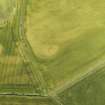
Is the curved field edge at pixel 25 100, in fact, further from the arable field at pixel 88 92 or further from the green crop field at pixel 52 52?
the arable field at pixel 88 92

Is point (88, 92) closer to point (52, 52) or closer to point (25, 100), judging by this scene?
point (52, 52)

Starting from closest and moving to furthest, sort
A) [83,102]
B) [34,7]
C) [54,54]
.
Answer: [83,102], [54,54], [34,7]

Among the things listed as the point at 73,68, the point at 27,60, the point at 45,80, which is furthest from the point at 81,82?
the point at 27,60

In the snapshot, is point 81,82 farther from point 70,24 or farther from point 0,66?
point 0,66

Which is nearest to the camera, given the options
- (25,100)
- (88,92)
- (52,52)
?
(88,92)

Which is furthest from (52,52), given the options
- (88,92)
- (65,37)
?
(88,92)

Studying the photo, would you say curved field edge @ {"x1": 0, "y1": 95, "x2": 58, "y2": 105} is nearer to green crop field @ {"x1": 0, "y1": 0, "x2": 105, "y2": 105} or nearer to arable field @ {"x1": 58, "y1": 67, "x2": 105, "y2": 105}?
green crop field @ {"x1": 0, "y1": 0, "x2": 105, "y2": 105}

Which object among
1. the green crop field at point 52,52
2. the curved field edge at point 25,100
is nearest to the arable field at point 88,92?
the green crop field at point 52,52

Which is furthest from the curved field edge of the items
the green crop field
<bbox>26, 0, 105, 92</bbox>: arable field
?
<bbox>26, 0, 105, 92</bbox>: arable field
